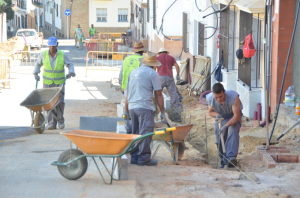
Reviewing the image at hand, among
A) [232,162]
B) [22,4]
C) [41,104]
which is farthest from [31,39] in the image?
[22,4]

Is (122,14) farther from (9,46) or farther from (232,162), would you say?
(232,162)

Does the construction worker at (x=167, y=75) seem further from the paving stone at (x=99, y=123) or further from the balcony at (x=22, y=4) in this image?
the balcony at (x=22, y=4)

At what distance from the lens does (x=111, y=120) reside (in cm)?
916

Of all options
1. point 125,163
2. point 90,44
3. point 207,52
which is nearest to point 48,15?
point 90,44

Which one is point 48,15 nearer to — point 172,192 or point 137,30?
point 137,30

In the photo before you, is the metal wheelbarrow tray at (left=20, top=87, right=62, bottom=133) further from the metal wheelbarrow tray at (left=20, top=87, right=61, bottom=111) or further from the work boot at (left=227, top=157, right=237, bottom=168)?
the work boot at (left=227, top=157, right=237, bottom=168)

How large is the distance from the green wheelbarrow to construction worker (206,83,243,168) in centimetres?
167

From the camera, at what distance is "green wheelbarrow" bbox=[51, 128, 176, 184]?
208 inches

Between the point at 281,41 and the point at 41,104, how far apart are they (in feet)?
15.9

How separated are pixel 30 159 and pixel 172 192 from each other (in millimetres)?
2609

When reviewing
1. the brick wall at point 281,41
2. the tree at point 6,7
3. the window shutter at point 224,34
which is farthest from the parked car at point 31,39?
the brick wall at point 281,41

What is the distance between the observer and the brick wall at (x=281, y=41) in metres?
8.60

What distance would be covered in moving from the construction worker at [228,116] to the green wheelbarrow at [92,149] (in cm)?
167

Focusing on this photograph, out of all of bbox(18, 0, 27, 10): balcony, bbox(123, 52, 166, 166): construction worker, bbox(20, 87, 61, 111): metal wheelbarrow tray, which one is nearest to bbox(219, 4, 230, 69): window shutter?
bbox(20, 87, 61, 111): metal wheelbarrow tray
